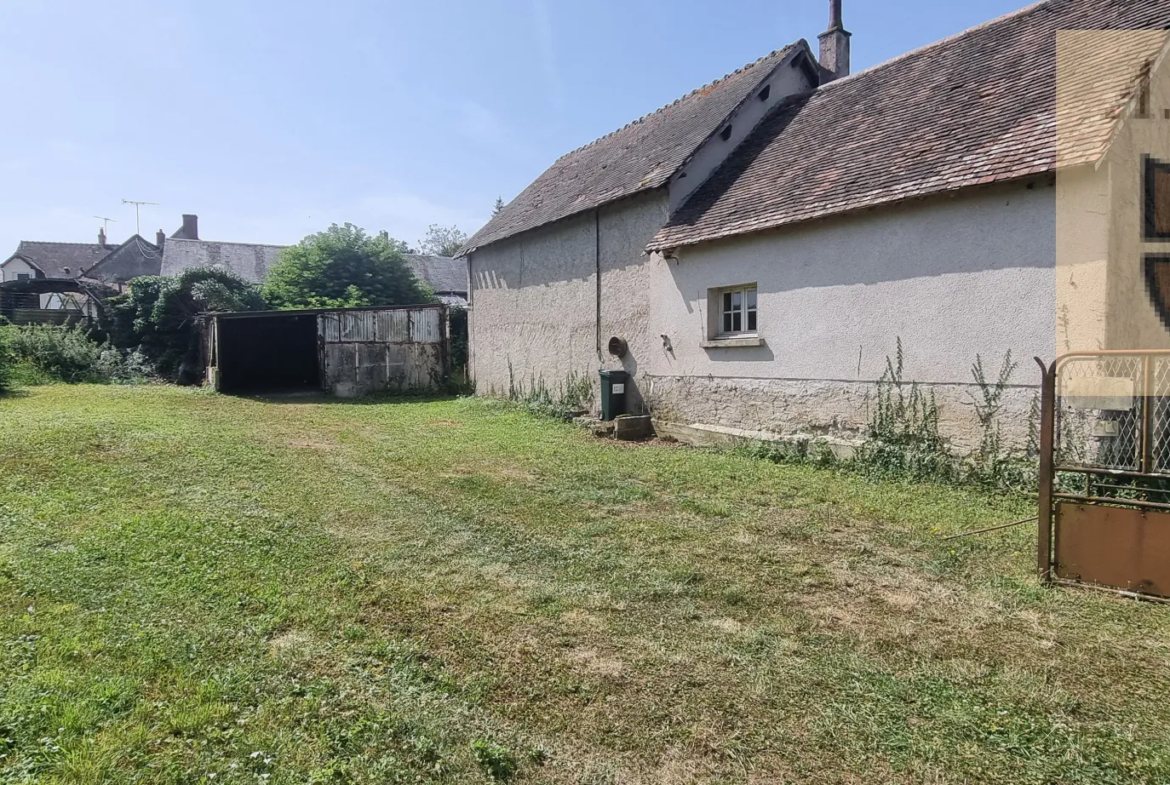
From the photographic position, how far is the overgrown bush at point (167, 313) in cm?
2236

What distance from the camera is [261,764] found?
2.40 metres

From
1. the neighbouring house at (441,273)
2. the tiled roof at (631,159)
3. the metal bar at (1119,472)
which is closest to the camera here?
the metal bar at (1119,472)

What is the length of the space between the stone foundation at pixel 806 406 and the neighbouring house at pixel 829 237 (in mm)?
28

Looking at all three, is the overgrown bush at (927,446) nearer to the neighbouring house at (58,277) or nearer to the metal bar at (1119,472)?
the metal bar at (1119,472)

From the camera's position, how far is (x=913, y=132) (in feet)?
28.7

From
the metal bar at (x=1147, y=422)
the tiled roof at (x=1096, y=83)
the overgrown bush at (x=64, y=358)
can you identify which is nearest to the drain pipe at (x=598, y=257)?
the tiled roof at (x=1096, y=83)

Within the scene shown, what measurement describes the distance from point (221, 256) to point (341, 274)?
1258 centimetres

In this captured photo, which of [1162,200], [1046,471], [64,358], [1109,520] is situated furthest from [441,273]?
[1109,520]

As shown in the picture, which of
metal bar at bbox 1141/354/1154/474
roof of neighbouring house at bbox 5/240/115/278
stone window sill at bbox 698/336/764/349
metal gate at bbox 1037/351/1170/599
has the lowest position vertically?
metal gate at bbox 1037/351/1170/599

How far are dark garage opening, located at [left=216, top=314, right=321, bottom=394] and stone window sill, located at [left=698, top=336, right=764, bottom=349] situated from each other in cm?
1455

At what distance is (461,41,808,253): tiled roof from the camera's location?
12094mm

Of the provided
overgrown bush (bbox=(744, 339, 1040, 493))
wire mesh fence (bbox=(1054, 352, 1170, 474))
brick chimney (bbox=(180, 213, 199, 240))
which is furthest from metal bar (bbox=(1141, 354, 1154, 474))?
brick chimney (bbox=(180, 213, 199, 240))

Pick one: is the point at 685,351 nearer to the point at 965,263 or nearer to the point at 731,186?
the point at 731,186

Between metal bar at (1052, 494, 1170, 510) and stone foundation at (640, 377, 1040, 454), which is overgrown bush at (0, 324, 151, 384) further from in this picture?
metal bar at (1052, 494, 1170, 510)
